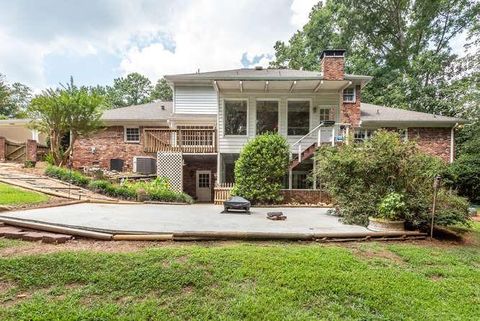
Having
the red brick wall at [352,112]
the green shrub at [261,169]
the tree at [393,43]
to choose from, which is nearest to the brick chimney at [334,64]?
the red brick wall at [352,112]

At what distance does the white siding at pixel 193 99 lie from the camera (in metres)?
15.2

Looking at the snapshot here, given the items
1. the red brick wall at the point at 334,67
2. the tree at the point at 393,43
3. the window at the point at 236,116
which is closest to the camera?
the red brick wall at the point at 334,67

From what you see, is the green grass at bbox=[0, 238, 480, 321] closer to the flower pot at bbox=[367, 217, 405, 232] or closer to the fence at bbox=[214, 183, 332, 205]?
the flower pot at bbox=[367, 217, 405, 232]

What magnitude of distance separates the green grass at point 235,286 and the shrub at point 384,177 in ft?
6.44

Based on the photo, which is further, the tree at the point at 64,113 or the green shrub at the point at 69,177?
the tree at the point at 64,113

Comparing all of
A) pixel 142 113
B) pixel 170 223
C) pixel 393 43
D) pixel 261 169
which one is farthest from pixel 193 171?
pixel 393 43

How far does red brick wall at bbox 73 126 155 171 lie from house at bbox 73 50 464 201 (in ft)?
0.18

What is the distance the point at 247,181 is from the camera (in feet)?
35.4

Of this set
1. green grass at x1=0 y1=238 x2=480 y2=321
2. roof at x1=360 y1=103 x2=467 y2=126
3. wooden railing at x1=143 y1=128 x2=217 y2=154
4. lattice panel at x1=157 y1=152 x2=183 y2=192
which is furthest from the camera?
roof at x1=360 y1=103 x2=467 y2=126

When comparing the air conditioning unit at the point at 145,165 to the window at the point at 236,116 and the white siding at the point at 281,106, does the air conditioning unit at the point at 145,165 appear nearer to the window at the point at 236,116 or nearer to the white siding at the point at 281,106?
the white siding at the point at 281,106

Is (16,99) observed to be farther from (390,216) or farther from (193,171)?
(390,216)

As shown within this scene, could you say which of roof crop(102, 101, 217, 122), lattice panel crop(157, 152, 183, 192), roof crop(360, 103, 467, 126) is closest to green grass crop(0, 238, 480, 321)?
lattice panel crop(157, 152, 183, 192)

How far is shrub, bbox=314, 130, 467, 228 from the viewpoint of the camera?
6.45 meters

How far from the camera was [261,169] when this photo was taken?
35.2 ft
